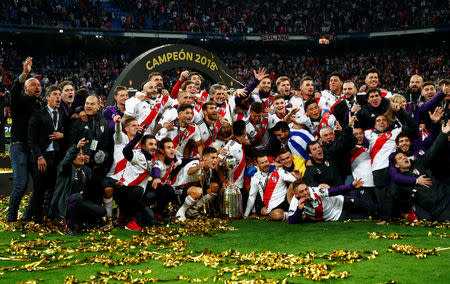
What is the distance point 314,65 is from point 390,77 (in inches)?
224

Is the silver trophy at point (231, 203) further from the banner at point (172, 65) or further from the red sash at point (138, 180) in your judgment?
the banner at point (172, 65)

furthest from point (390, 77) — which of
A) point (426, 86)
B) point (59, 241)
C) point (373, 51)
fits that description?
point (59, 241)

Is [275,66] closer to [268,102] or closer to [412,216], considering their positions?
[268,102]

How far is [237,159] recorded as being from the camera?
7344 millimetres

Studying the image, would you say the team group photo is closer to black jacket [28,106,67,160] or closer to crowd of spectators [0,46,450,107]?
black jacket [28,106,67,160]

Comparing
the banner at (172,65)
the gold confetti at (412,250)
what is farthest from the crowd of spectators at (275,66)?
the gold confetti at (412,250)

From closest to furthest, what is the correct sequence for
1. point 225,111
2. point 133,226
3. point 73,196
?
point 73,196
point 133,226
point 225,111

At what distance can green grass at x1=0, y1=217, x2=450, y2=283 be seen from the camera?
3.92 meters

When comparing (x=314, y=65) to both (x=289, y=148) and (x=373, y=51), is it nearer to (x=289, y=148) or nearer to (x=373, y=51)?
(x=373, y=51)

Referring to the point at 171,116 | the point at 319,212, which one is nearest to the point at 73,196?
the point at 171,116

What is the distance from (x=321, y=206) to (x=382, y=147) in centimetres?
132

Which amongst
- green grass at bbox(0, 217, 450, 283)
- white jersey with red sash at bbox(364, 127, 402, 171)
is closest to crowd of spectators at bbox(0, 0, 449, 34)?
white jersey with red sash at bbox(364, 127, 402, 171)

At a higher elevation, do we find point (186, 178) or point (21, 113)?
point (21, 113)

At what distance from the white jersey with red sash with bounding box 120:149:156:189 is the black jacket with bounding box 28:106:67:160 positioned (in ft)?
3.25
